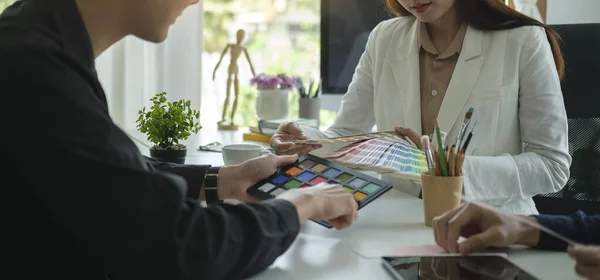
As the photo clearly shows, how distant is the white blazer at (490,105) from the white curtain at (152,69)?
3.69 ft

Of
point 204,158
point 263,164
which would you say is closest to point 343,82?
point 204,158

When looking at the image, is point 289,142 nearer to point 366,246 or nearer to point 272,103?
point 366,246

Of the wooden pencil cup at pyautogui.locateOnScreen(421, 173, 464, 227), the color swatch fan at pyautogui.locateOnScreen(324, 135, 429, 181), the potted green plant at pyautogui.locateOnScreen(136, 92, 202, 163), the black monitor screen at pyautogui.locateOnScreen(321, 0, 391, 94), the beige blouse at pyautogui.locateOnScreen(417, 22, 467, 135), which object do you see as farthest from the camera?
the black monitor screen at pyautogui.locateOnScreen(321, 0, 391, 94)

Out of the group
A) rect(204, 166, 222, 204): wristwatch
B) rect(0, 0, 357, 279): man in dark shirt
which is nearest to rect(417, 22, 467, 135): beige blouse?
rect(204, 166, 222, 204): wristwatch

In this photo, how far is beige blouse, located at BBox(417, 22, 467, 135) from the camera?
5.63ft

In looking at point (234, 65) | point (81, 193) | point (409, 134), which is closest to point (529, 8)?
point (234, 65)

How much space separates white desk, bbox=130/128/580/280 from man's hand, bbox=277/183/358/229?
0.13 ft

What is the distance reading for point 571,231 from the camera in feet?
3.26

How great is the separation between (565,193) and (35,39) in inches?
61.8

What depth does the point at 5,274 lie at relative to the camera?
790 mm

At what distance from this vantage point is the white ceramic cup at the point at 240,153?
151 cm

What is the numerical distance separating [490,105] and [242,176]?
2.31 ft

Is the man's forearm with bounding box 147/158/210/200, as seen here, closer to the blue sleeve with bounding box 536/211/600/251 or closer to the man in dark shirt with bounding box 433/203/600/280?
the man in dark shirt with bounding box 433/203/600/280

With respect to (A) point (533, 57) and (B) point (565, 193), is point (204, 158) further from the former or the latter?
(B) point (565, 193)
